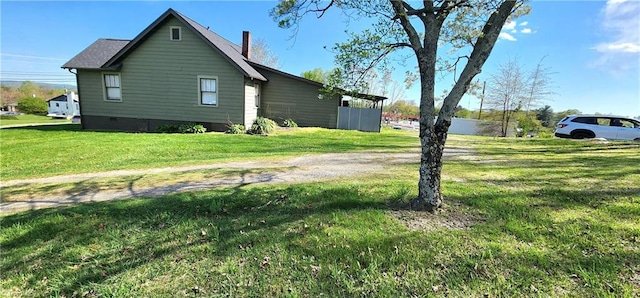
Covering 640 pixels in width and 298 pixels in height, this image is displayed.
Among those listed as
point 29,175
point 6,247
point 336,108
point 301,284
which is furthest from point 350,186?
point 336,108

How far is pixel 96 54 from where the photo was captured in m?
16.2

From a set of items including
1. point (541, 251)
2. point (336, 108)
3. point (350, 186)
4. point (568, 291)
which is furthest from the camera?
point (336, 108)

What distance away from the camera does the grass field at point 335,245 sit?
247 centimetres

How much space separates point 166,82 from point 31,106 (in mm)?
63502

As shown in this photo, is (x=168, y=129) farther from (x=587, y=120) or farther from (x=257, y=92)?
(x=587, y=120)

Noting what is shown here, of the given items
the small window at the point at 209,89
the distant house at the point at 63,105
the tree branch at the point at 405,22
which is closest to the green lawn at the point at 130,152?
the small window at the point at 209,89

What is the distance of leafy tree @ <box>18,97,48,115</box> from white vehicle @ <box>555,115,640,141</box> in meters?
79.6

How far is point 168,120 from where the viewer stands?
596 inches

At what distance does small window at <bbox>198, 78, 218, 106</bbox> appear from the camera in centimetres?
1476

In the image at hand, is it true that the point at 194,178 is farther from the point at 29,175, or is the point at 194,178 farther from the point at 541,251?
the point at 541,251

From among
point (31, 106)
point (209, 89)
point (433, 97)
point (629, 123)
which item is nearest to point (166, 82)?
point (209, 89)

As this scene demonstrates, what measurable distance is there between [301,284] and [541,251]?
2301 mm

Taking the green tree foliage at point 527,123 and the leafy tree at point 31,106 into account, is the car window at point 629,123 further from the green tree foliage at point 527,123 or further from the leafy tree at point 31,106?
the leafy tree at point 31,106

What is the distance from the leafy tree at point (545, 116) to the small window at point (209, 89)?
26.3 meters
